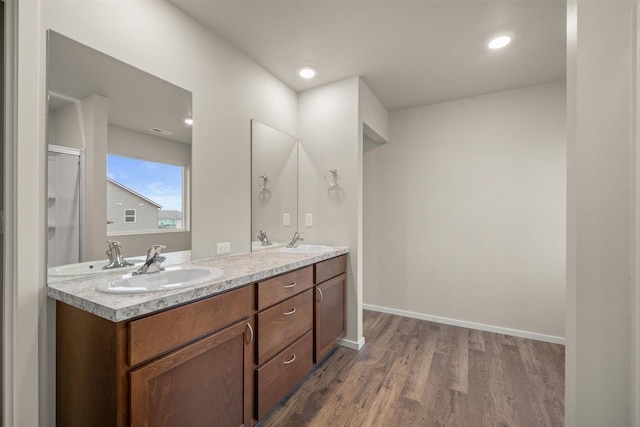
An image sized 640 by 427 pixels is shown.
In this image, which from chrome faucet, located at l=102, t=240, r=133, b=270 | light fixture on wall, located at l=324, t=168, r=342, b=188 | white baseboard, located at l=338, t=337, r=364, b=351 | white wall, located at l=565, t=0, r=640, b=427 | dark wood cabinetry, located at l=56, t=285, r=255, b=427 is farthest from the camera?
light fixture on wall, located at l=324, t=168, r=342, b=188

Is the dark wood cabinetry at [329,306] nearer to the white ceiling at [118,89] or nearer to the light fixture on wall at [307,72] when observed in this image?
the white ceiling at [118,89]

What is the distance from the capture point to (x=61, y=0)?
125 cm

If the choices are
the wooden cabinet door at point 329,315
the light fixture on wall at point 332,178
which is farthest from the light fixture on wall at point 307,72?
the wooden cabinet door at point 329,315

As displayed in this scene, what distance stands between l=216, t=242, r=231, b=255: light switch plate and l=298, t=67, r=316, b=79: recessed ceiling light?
164 centimetres

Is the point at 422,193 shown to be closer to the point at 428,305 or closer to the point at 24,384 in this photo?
the point at 428,305

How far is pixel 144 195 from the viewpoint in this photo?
1639mm

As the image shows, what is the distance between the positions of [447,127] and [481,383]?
2.49 m

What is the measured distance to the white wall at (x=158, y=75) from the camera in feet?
3.73

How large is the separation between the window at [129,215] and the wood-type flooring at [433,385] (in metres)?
1.39

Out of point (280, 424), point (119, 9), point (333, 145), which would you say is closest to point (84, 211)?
point (119, 9)

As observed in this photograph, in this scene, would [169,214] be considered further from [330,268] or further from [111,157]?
[330,268]

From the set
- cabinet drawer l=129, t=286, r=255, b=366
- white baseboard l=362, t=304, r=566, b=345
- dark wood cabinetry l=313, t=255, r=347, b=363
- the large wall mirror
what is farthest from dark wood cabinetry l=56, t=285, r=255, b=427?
white baseboard l=362, t=304, r=566, b=345

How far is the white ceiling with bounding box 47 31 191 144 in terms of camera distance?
49.7 inches

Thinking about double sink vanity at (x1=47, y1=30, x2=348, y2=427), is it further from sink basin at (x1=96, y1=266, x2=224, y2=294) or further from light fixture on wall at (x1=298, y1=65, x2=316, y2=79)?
light fixture on wall at (x1=298, y1=65, x2=316, y2=79)
